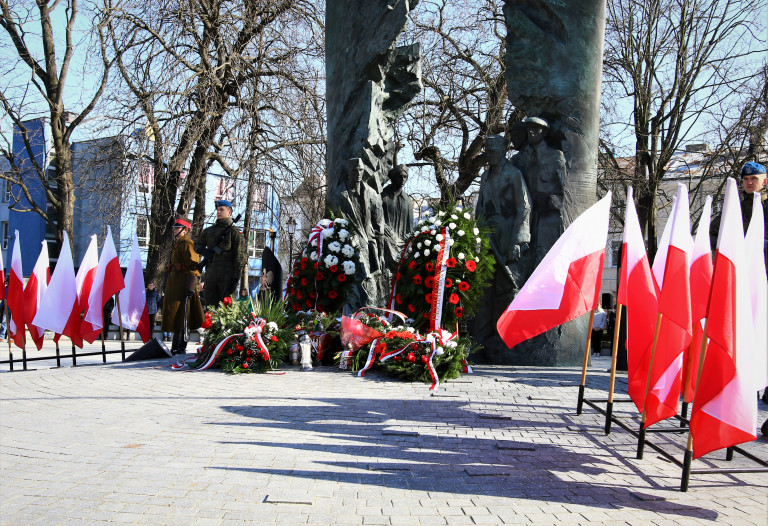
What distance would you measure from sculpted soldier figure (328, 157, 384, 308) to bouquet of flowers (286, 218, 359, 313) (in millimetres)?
200

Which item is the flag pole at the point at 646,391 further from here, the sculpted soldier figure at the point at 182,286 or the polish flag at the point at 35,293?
the polish flag at the point at 35,293

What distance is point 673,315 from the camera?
170 inches

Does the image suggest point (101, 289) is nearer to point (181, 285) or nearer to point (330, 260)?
point (181, 285)

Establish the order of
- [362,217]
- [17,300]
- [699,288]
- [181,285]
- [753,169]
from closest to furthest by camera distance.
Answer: [699,288], [753,169], [17,300], [181,285], [362,217]

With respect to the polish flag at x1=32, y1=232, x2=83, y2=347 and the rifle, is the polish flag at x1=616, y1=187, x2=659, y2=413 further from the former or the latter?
the polish flag at x1=32, y1=232, x2=83, y2=347

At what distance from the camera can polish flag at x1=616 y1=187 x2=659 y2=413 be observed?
4.91 meters

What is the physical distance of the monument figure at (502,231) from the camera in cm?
962

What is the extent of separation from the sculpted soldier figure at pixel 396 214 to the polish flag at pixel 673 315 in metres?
6.79

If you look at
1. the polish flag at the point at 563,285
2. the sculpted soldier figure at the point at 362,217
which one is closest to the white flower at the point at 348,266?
the sculpted soldier figure at the point at 362,217

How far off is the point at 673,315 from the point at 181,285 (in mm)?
7406

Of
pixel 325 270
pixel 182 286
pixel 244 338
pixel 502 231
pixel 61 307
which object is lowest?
pixel 244 338

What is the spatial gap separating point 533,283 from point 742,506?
2.20 m

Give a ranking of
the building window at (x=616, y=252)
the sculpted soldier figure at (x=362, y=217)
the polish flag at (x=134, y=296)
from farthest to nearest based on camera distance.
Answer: the building window at (x=616, y=252) < the sculpted soldier figure at (x=362, y=217) < the polish flag at (x=134, y=296)

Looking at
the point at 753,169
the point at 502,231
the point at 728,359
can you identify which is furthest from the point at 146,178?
the point at 728,359
